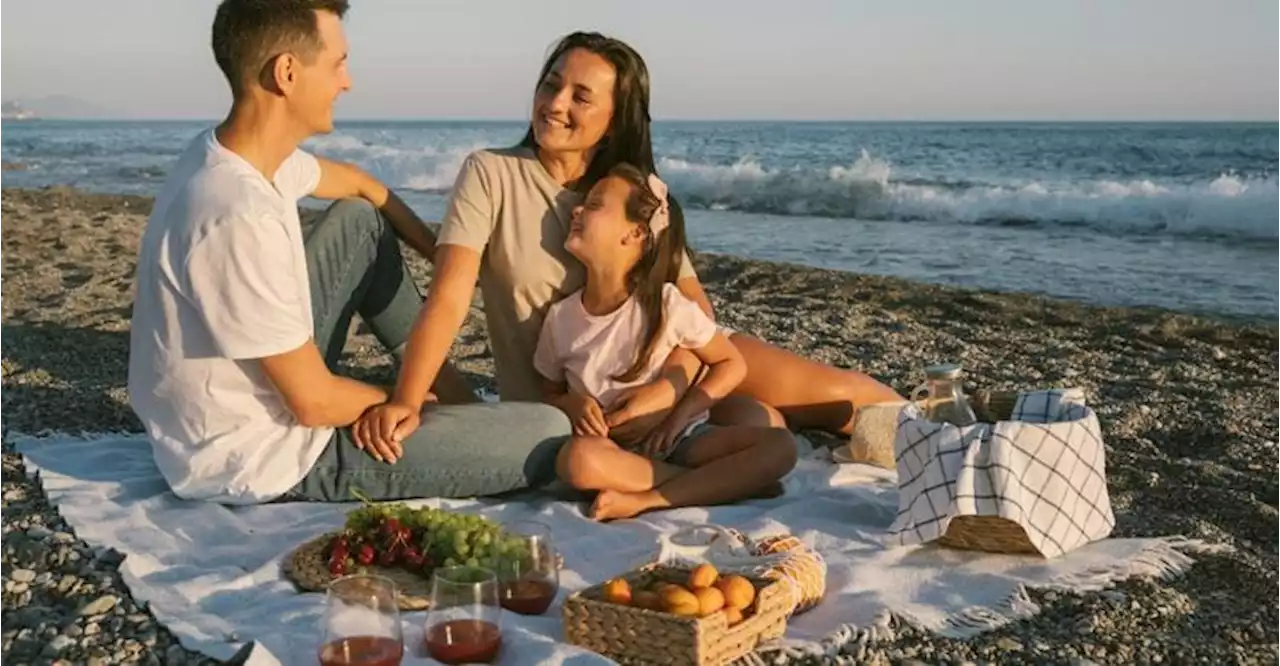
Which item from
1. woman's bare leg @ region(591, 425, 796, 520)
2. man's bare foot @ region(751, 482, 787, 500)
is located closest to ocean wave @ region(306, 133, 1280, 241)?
man's bare foot @ region(751, 482, 787, 500)

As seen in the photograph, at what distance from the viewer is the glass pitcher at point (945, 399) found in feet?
13.6

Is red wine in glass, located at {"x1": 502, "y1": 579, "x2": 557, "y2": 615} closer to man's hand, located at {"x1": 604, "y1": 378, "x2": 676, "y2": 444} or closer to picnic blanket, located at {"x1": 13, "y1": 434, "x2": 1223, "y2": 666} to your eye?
picnic blanket, located at {"x1": 13, "y1": 434, "x2": 1223, "y2": 666}

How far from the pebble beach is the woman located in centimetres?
133

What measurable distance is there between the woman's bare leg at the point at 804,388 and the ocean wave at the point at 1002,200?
433 inches

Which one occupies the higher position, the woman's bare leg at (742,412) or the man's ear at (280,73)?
the man's ear at (280,73)

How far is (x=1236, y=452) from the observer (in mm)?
5293

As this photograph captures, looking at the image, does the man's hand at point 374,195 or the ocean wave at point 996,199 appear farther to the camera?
the ocean wave at point 996,199

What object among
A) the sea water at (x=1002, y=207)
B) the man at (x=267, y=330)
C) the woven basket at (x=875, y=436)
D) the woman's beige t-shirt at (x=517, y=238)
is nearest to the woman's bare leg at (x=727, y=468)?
the man at (x=267, y=330)

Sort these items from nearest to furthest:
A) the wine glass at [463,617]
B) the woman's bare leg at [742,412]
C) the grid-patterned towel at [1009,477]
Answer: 1. the wine glass at [463,617]
2. the grid-patterned towel at [1009,477]
3. the woman's bare leg at [742,412]

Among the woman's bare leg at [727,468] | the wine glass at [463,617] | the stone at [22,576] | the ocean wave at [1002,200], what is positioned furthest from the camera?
the ocean wave at [1002,200]

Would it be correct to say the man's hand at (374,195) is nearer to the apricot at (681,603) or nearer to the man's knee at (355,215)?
the man's knee at (355,215)

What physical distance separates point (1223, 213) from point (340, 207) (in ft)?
45.6

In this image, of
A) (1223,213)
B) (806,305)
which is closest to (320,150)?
(1223,213)

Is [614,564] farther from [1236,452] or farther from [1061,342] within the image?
[1061,342]
